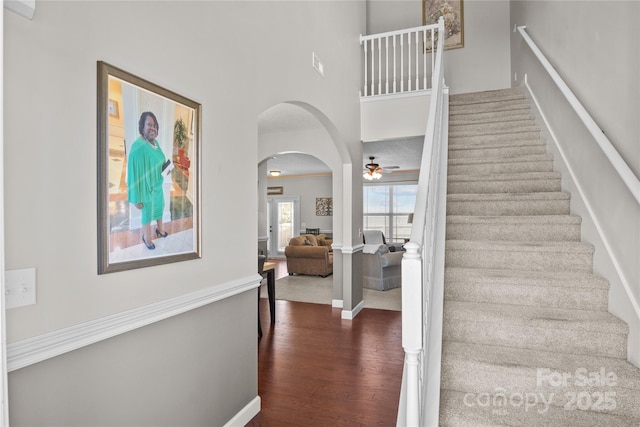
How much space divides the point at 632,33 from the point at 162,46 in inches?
86.1

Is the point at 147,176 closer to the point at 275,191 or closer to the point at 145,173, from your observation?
the point at 145,173

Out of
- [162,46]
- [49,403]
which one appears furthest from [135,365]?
[162,46]

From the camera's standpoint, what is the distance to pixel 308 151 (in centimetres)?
509

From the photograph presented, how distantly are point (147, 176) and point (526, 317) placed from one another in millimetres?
1985

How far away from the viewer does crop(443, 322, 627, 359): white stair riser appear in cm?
180

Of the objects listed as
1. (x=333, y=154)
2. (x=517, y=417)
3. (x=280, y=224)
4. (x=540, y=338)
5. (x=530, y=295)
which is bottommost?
(x=517, y=417)

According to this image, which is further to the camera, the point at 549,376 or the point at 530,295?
the point at 530,295

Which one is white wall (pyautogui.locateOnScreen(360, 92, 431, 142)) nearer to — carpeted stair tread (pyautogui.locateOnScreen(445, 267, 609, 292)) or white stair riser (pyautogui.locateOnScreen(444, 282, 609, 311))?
carpeted stair tread (pyautogui.locateOnScreen(445, 267, 609, 292))

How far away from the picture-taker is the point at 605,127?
2021mm

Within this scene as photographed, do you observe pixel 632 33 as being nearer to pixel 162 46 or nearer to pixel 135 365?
pixel 162 46

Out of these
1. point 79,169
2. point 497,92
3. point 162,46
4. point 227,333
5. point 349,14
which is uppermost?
point 349,14

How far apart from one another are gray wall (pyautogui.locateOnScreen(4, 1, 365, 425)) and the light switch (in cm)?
2

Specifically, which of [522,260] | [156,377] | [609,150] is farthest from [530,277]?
[156,377]

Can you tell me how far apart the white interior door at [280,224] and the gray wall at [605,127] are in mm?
9206
